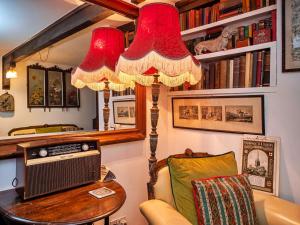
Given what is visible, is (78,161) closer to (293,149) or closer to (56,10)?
(56,10)

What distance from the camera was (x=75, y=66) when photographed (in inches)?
57.2

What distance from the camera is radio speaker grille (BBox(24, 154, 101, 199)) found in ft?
3.21

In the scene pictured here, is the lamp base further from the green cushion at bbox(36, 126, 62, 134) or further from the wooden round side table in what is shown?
the green cushion at bbox(36, 126, 62, 134)

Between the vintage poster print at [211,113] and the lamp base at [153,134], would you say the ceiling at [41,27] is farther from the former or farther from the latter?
the vintage poster print at [211,113]

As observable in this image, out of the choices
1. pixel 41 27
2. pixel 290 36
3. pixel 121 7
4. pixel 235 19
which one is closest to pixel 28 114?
pixel 41 27

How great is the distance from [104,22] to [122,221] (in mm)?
1491

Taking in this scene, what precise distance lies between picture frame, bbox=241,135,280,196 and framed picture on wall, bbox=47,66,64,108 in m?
1.29

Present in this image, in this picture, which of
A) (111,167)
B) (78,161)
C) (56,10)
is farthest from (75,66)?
(111,167)

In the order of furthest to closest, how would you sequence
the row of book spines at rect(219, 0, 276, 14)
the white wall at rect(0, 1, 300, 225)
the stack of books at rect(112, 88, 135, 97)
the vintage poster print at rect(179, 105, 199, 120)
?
the vintage poster print at rect(179, 105, 199, 120) < the stack of books at rect(112, 88, 135, 97) < the row of book spines at rect(219, 0, 276, 14) < the white wall at rect(0, 1, 300, 225)

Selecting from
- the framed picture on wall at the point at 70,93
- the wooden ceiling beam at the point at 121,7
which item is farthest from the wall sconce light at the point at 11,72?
the wooden ceiling beam at the point at 121,7

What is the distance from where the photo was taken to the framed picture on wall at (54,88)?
1.35m

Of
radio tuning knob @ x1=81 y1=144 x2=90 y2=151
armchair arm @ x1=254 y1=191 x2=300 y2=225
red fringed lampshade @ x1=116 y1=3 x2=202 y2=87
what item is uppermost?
red fringed lampshade @ x1=116 y1=3 x2=202 y2=87

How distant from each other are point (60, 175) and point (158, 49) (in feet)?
2.69

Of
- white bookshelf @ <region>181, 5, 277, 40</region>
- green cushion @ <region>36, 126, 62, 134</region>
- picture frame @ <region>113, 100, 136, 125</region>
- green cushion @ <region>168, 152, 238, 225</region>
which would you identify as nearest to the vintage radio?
green cushion @ <region>36, 126, 62, 134</region>
